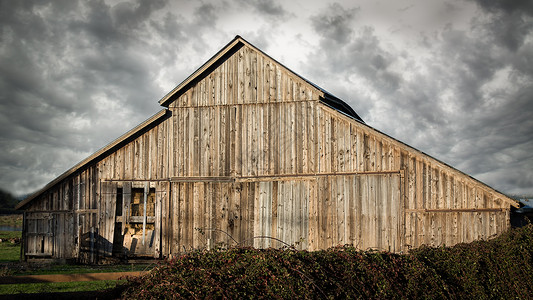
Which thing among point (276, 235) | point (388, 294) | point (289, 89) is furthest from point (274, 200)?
point (388, 294)

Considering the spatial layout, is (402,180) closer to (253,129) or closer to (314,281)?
(253,129)

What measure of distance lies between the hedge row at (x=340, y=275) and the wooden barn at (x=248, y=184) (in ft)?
16.3

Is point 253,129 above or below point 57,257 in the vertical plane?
above

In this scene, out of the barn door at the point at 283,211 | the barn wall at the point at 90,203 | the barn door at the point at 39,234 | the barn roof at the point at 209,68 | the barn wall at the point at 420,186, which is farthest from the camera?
the barn door at the point at 39,234

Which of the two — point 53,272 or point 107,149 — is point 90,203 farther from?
point 53,272

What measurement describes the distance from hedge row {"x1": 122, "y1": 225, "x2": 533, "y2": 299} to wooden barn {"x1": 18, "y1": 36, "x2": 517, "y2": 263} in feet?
16.3

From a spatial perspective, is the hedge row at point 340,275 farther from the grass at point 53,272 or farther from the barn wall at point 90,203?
the barn wall at point 90,203

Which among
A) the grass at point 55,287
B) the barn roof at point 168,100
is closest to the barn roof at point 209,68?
the barn roof at point 168,100

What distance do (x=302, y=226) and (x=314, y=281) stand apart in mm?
8390

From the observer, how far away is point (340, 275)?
6641 mm

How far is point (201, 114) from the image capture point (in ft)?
51.8

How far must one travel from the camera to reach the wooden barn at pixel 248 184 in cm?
1357

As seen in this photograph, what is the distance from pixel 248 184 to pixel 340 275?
872 cm

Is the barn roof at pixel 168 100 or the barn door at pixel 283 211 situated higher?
the barn roof at pixel 168 100
